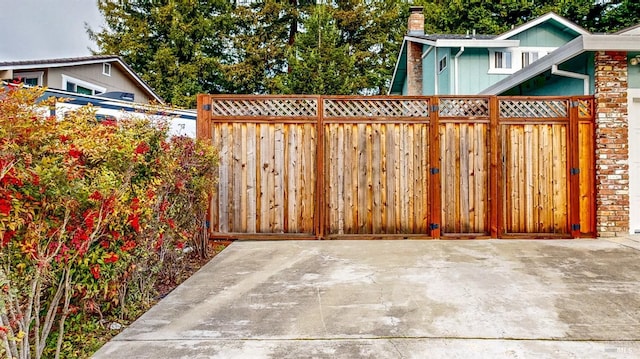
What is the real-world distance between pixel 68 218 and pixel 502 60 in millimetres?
14358

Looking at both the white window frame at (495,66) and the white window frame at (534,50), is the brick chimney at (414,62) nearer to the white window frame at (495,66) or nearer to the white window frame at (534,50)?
the white window frame at (495,66)

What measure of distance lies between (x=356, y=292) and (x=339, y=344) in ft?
3.81

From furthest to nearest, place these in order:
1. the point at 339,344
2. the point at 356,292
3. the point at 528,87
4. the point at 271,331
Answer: the point at 528,87
the point at 356,292
the point at 271,331
the point at 339,344

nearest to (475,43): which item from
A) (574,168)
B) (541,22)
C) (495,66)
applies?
(495,66)

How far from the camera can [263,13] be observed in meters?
23.7

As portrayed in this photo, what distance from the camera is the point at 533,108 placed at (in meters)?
6.72

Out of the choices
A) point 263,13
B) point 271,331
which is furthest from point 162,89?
point 271,331

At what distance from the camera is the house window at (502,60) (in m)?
14.3

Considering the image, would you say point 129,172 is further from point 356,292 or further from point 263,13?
point 263,13

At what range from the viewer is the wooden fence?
6688 millimetres

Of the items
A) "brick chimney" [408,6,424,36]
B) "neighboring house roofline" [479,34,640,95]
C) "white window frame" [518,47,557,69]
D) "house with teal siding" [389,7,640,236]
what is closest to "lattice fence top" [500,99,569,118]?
"house with teal siding" [389,7,640,236]

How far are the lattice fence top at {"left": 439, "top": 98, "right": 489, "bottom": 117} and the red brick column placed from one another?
62.4 inches

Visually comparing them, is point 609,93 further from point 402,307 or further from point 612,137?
point 402,307

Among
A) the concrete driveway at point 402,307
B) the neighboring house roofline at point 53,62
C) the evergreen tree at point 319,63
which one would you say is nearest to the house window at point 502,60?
the evergreen tree at point 319,63
